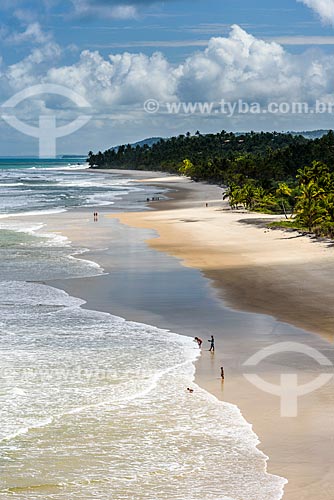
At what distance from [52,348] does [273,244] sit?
29.5 m

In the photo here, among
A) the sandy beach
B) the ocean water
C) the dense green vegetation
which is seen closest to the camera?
the ocean water

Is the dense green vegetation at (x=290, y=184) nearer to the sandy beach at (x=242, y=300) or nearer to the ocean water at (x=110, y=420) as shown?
the sandy beach at (x=242, y=300)

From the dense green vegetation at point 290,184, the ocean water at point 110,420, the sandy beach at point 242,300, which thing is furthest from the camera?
the dense green vegetation at point 290,184

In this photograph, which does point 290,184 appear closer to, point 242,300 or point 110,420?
point 242,300

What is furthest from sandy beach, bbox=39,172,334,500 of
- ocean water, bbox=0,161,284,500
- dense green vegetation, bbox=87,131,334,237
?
dense green vegetation, bbox=87,131,334,237

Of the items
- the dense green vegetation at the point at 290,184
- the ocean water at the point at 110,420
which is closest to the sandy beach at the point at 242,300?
the ocean water at the point at 110,420

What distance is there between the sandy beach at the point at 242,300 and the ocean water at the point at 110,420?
84 cm

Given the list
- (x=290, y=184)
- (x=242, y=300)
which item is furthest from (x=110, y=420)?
(x=290, y=184)

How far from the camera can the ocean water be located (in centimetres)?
1677

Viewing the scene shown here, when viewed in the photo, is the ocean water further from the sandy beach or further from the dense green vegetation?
the dense green vegetation

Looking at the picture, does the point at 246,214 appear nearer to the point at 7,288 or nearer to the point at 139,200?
the point at 139,200

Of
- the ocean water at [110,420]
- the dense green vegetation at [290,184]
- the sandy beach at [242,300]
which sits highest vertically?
the dense green vegetation at [290,184]

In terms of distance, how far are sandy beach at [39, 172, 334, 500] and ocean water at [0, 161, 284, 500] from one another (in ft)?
2.77

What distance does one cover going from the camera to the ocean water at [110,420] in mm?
16766
